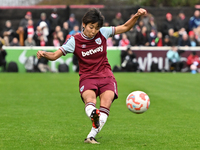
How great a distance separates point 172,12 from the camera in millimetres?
24312

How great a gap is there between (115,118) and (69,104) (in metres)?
2.36

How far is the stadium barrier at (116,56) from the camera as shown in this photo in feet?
67.9

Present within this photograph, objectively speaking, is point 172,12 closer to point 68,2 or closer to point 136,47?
point 136,47

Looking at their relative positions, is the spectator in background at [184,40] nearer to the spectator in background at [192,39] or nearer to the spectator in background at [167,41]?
the spectator in background at [192,39]

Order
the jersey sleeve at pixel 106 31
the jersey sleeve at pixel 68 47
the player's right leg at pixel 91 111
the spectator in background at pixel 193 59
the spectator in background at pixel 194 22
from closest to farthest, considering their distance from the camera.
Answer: the player's right leg at pixel 91 111, the jersey sleeve at pixel 68 47, the jersey sleeve at pixel 106 31, the spectator in background at pixel 193 59, the spectator in background at pixel 194 22

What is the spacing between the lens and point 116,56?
69.3 feet

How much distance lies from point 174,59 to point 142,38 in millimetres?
1949

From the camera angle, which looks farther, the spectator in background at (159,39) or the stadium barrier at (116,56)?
the spectator in background at (159,39)

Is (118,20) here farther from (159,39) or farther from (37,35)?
(37,35)

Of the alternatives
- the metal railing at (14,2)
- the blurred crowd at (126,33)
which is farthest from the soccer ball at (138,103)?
the metal railing at (14,2)

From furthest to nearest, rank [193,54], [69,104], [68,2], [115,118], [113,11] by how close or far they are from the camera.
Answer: [68,2], [113,11], [193,54], [69,104], [115,118]

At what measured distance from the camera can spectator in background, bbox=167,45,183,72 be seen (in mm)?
21281

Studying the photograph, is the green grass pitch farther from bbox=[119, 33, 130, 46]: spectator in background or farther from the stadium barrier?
bbox=[119, 33, 130, 46]: spectator in background

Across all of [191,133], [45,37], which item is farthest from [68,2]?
[191,133]
